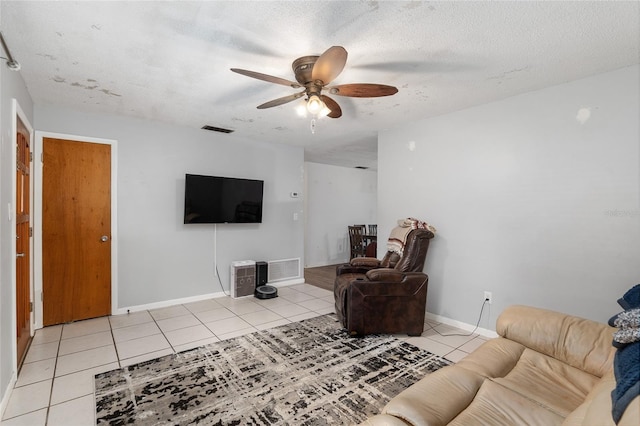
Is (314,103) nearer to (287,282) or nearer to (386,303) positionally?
(386,303)

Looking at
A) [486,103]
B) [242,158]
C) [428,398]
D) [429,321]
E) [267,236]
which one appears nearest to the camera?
[428,398]

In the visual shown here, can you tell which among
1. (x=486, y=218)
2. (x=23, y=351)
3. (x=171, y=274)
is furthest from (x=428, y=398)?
(x=171, y=274)

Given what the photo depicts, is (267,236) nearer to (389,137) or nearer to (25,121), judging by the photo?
(389,137)

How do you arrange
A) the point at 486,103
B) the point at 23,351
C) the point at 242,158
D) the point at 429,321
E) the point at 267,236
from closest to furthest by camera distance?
the point at 23,351 → the point at 486,103 → the point at 429,321 → the point at 242,158 → the point at 267,236

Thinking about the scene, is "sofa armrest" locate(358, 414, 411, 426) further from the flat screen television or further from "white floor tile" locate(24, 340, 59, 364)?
the flat screen television

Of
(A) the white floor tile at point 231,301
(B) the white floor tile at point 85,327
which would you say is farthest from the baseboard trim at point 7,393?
(A) the white floor tile at point 231,301

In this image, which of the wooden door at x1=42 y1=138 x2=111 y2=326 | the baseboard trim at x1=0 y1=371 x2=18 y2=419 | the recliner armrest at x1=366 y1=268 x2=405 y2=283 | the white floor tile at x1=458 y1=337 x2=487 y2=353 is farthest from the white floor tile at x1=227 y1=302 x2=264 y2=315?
the white floor tile at x1=458 y1=337 x2=487 y2=353

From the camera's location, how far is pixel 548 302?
2.79 m

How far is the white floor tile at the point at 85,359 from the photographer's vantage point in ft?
8.12

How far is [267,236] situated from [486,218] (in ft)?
10.5

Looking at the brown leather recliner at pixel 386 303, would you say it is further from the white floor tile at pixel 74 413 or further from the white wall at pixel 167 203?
the white wall at pixel 167 203

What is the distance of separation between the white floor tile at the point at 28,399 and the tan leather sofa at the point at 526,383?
2.32 m

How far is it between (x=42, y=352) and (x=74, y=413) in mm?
1237

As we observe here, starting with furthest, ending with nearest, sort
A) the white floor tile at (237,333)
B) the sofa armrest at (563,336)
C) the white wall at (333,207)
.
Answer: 1. the white wall at (333,207)
2. the white floor tile at (237,333)
3. the sofa armrest at (563,336)
